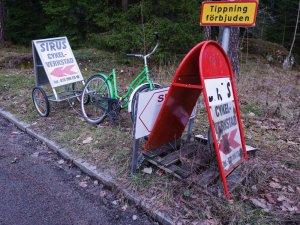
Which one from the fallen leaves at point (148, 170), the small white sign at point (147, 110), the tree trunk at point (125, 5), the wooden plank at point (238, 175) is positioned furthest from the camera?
the tree trunk at point (125, 5)

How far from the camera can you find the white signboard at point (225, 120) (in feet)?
8.77

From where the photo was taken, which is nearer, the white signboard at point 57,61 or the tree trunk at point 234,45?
the white signboard at point 57,61

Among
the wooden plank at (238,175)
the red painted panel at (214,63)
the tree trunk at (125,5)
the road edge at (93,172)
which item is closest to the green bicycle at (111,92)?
the road edge at (93,172)

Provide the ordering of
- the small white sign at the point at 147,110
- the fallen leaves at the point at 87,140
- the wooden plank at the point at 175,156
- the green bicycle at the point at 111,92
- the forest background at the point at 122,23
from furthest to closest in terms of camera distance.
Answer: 1. the forest background at the point at 122,23
2. the green bicycle at the point at 111,92
3. the fallen leaves at the point at 87,140
4. the wooden plank at the point at 175,156
5. the small white sign at the point at 147,110

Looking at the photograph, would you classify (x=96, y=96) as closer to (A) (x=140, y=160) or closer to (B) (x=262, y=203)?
(A) (x=140, y=160)

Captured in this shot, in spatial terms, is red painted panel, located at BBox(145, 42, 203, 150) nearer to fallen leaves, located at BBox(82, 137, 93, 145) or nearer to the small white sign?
the small white sign

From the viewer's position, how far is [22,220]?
2.75 meters

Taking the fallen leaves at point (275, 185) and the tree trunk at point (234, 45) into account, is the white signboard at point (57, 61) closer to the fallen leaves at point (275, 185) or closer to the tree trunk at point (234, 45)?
the tree trunk at point (234, 45)

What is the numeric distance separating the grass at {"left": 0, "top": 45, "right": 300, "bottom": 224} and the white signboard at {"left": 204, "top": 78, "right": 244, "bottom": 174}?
1.03 feet

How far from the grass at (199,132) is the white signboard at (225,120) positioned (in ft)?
1.03

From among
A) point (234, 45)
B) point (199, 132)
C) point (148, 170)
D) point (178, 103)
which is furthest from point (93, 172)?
point (234, 45)

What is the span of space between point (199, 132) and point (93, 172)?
182cm

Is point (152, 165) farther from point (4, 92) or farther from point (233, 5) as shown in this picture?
point (4, 92)

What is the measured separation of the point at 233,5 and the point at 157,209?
2.14 meters
